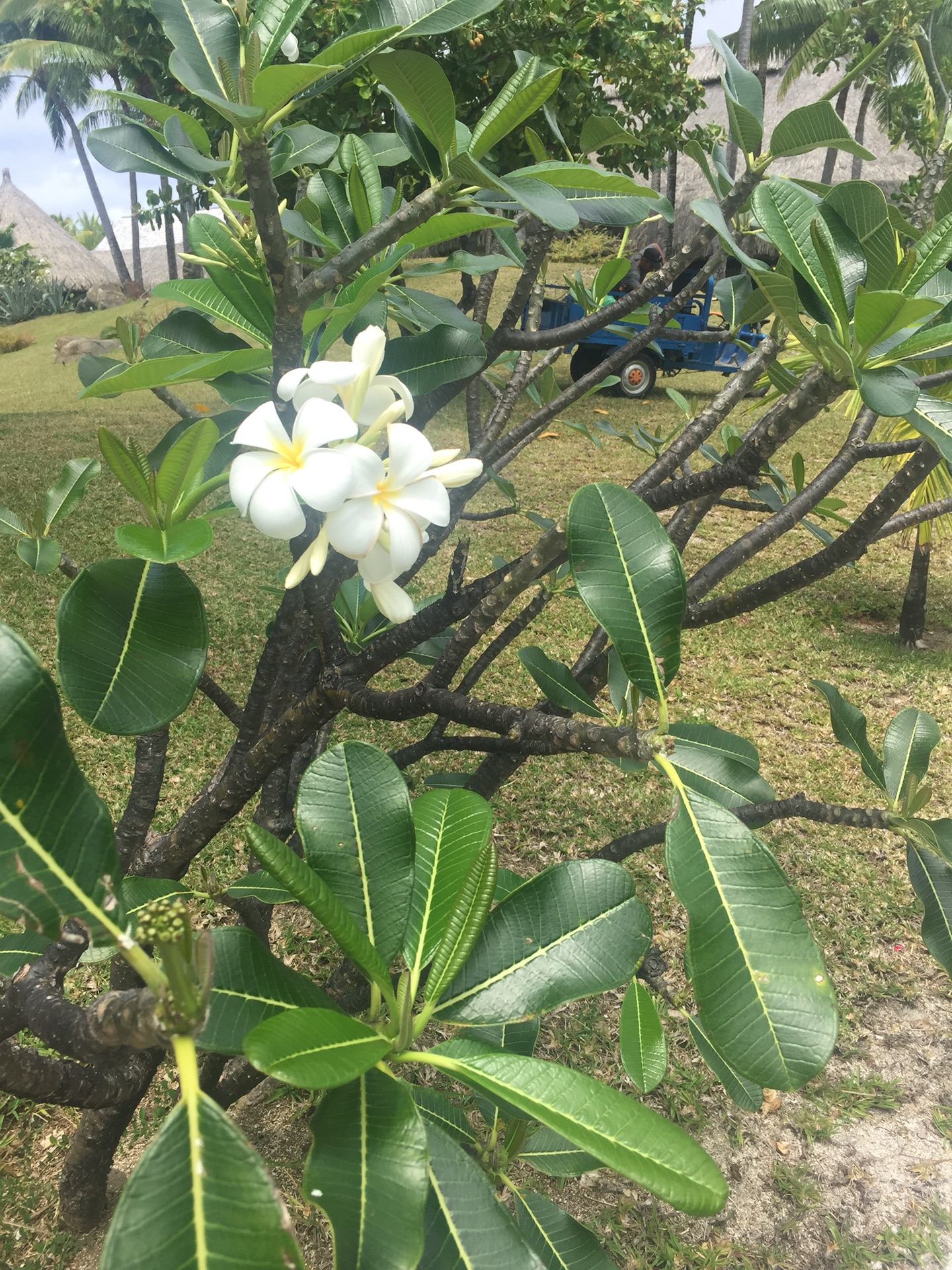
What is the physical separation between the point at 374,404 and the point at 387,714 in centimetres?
35

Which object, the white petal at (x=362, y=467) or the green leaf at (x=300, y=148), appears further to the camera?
the green leaf at (x=300, y=148)

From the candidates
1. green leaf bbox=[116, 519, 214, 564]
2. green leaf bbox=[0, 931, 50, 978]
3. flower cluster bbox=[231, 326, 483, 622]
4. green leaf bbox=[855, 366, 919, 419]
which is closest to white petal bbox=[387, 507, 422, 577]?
flower cluster bbox=[231, 326, 483, 622]

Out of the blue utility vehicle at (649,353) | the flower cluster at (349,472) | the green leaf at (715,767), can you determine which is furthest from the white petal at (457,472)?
the blue utility vehicle at (649,353)

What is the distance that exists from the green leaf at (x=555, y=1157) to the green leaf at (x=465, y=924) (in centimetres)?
51

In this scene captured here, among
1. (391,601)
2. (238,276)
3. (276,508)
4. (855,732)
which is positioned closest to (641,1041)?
(855,732)

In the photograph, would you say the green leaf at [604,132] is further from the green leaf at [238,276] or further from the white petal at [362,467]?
the white petal at [362,467]

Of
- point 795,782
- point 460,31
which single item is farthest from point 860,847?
point 460,31

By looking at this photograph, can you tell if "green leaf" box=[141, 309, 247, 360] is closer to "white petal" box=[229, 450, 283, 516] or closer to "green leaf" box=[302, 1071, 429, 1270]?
"white petal" box=[229, 450, 283, 516]

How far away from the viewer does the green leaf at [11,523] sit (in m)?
0.92

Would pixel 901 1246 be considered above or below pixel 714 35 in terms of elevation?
below

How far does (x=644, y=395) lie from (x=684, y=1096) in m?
7.12

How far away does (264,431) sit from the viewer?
430mm

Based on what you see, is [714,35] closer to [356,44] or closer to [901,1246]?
[356,44]

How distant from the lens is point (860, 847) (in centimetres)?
230
